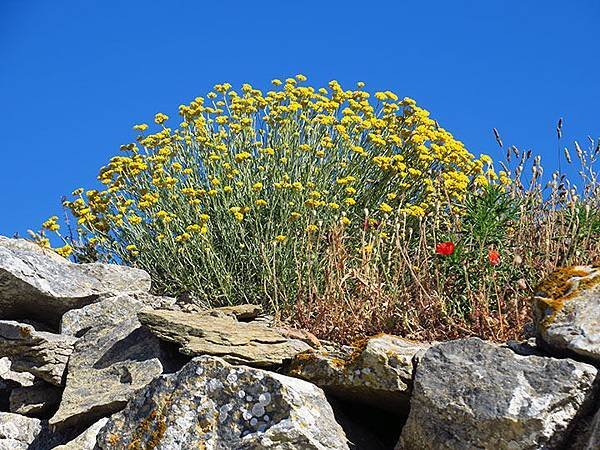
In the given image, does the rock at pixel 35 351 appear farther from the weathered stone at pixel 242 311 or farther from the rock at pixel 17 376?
the weathered stone at pixel 242 311

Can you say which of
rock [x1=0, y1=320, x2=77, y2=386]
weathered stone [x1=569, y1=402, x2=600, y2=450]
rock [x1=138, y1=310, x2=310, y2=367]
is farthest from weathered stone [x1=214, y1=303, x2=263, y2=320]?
weathered stone [x1=569, y1=402, x2=600, y2=450]

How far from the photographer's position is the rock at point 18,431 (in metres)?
6.33

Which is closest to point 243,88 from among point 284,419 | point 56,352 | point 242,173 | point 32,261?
point 242,173

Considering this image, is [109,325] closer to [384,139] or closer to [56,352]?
[56,352]

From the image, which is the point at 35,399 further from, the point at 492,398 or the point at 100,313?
the point at 492,398

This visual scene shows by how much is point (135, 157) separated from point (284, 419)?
16.0 ft

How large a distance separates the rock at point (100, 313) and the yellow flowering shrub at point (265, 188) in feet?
3.00

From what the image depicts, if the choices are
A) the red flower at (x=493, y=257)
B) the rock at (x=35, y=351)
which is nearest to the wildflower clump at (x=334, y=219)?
the red flower at (x=493, y=257)

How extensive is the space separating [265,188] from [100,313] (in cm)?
214

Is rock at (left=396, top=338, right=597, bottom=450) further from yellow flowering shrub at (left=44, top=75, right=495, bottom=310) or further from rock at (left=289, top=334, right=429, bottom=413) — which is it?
yellow flowering shrub at (left=44, top=75, right=495, bottom=310)

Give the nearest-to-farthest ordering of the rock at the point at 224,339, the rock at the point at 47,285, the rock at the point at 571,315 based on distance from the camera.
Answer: the rock at the point at 571,315
the rock at the point at 224,339
the rock at the point at 47,285

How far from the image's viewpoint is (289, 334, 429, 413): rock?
16.5ft

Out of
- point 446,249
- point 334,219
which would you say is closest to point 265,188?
point 334,219

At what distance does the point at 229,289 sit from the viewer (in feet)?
25.4
